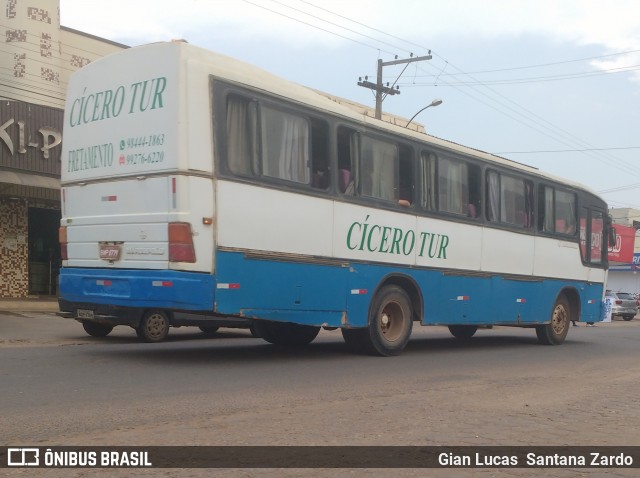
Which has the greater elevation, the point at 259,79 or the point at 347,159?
the point at 259,79

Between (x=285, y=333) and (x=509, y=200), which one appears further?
(x=509, y=200)

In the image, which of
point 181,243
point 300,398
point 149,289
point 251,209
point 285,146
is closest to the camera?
point 300,398

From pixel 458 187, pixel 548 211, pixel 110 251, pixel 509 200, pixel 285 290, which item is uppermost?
pixel 458 187

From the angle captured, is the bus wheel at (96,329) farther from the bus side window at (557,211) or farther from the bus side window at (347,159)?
the bus side window at (557,211)

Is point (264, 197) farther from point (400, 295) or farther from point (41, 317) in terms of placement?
point (41, 317)

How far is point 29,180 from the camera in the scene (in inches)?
741

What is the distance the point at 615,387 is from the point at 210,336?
8.18 m

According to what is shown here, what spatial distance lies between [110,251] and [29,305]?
497 inches

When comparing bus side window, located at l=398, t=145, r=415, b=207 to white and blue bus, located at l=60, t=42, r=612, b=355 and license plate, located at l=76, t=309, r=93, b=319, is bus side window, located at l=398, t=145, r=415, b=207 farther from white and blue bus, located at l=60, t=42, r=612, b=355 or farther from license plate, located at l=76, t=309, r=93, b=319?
license plate, located at l=76, t=309, r=93, b=319

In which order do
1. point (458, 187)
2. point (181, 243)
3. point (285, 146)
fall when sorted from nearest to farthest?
point (181, 243)
point (285, 146)
point (458, 187)

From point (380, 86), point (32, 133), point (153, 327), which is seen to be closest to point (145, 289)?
point (153, 327)

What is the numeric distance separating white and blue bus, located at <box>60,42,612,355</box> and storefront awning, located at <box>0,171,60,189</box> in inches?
330

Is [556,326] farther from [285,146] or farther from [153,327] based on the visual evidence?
[285,146]
